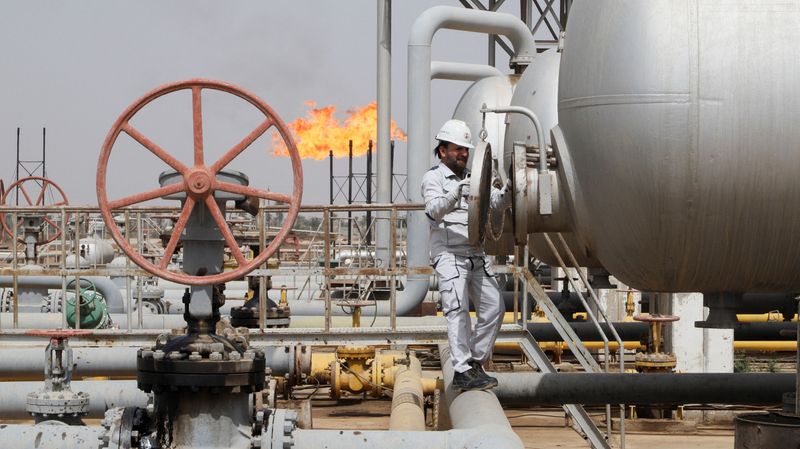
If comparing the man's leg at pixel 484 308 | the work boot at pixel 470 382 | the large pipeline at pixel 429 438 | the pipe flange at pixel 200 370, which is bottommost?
the large pipeline at pixel 429 438

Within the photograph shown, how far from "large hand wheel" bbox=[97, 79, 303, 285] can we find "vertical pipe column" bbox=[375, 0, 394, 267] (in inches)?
459

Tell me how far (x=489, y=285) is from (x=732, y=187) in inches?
66.4

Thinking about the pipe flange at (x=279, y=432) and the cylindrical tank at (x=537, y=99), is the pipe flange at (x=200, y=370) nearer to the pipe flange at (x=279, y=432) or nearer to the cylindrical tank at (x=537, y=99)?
the pipe flange at (x=279, y=432)

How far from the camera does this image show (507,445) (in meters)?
5.02

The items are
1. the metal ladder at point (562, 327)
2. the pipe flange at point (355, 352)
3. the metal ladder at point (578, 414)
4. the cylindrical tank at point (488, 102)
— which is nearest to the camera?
the metal ladder at point (578, 414)

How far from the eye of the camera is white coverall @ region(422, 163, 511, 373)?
618 centimetres

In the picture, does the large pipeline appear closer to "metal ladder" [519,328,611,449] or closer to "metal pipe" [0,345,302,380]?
"metal ladder" [519,328,611,449]

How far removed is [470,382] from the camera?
6309 millimetres

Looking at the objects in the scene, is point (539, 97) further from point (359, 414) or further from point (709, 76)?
point (359, 414)

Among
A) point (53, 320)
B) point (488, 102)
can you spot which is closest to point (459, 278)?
point (488, 102)

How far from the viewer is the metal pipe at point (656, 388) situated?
6.87 meters

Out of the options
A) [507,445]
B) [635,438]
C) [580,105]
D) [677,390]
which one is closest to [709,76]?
[580,105]

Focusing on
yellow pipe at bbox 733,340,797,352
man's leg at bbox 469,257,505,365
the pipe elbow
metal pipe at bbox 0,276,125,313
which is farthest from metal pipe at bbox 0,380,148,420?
yellow pipe at bbox 733,340,797,352

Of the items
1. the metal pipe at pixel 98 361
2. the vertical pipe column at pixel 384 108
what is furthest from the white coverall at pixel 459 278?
the vertical pipe column at pixel 384 108
